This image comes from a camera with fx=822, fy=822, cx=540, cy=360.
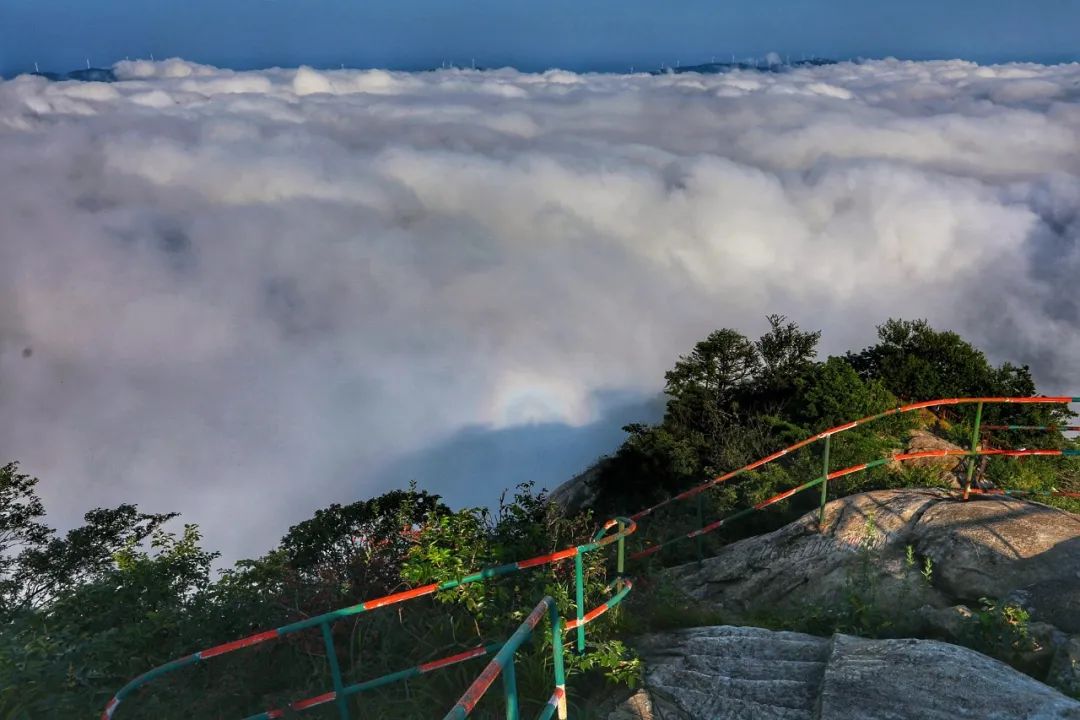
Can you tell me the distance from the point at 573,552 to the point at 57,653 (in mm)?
3293

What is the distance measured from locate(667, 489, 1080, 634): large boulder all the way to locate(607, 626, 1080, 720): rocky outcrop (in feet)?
4.21

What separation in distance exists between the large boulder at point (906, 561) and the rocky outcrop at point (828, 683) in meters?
1.28

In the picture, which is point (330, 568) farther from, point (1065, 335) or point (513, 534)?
point (1065, 335)

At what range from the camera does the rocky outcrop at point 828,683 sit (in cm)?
446

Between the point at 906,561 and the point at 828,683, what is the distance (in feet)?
11.2

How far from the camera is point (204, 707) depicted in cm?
514

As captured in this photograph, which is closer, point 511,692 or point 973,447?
point 511,692

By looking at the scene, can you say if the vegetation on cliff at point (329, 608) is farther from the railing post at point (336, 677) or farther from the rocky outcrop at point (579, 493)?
the rocky outcrop at point (579, 493)

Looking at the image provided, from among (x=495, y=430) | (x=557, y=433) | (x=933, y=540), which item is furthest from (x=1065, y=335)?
(x=933, y=540)

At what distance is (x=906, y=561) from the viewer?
7.73m

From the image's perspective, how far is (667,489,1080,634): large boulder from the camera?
6.88 meters

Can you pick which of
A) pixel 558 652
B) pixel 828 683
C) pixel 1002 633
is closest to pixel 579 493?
pixel 1002 633

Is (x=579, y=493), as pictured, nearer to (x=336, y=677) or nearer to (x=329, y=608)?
(x=329, y=608)

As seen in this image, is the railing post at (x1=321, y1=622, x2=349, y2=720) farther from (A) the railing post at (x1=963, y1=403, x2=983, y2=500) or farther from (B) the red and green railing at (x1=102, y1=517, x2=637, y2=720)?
(A) the railing post at (x1=963, y1=403, x2=983, y2=500)
